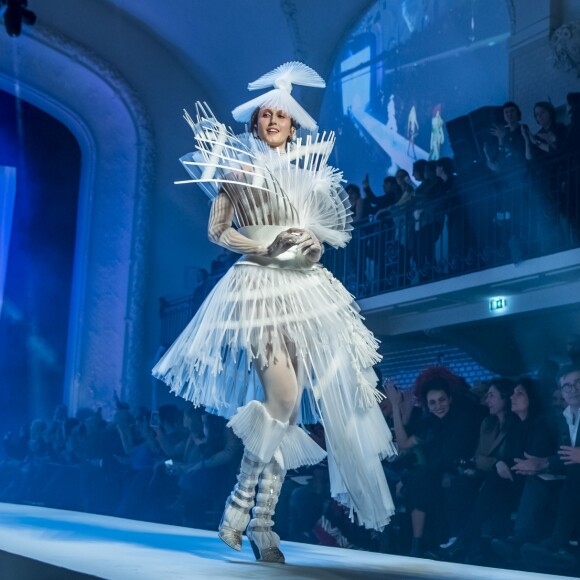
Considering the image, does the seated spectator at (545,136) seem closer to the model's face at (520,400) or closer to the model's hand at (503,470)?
the model's face at (520,400)

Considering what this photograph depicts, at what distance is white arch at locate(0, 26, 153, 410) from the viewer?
6.41 meters

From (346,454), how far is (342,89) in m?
3.46

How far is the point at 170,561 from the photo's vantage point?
2.26 meters

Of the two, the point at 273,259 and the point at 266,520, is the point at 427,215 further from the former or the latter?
the point at 266,520

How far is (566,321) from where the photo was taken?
4227 millimetres

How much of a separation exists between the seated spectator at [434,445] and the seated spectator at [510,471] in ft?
0.60

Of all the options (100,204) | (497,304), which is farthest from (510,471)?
(100,204)

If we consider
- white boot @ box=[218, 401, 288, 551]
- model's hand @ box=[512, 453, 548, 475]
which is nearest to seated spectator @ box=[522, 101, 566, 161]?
model's hand @ box=[512, 453, 548, 475]

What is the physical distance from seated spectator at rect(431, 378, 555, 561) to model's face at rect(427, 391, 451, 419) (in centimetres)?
35

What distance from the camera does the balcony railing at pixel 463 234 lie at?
4336mm

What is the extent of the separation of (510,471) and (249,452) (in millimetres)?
1579

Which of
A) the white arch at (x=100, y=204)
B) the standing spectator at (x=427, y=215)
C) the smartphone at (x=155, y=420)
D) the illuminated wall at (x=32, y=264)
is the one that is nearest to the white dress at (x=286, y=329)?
the standing spectator at (x=427, y=215)

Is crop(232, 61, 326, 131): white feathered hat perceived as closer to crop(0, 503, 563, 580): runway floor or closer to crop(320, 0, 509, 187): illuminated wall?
crop(0, 503, 563, 580): runway floor

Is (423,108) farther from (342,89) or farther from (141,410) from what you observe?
(141,410)
